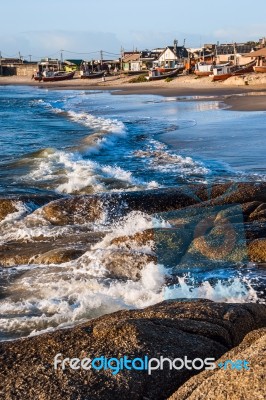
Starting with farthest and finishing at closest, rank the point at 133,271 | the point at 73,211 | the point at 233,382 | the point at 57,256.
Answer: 1. the point at 73,211
2. the point at 57,256
3. the point at 133,271
4. the point at 233,382

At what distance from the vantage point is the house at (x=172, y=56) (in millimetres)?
84000

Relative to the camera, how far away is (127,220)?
880 cm

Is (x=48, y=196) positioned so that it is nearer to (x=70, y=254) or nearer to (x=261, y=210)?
(x=70, y=254)

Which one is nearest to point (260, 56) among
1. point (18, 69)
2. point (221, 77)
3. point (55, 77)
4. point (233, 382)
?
point (221, 77)

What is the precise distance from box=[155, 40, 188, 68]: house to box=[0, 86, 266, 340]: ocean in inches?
2625

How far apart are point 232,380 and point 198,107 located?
30.9 meters

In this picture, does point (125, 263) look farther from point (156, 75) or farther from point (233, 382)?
point (156, 75)

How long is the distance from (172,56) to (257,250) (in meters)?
81.5

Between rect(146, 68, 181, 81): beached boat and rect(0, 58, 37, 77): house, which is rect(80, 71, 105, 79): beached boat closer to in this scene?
rect(146, 68, 181, 81): beached boat

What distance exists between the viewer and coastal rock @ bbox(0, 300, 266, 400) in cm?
311

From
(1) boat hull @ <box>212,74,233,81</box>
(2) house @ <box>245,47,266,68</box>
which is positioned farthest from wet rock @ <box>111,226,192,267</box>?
(2) house @ <box>245,47,266,68</box>

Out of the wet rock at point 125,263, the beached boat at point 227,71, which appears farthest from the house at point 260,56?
the wet rock at point 125,263

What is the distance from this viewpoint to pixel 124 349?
3410mm

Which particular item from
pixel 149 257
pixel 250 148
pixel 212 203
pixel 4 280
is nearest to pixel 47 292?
pixel 4 280
